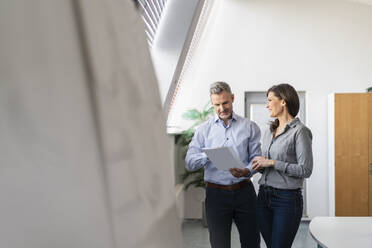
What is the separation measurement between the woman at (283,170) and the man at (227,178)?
0.29 feet

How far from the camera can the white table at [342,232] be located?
170 centimetres

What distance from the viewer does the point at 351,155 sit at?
4973 millimetres

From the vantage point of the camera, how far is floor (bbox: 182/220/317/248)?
4305 millimetres

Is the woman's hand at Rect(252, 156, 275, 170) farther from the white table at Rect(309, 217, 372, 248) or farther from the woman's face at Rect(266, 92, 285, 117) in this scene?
the white table at Rect(309, 217, 372, 248)

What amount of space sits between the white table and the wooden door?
3.04 meters

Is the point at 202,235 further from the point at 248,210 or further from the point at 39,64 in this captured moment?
the point at 39,64

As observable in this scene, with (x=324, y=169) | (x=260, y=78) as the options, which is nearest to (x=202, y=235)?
(x=324, y=169)

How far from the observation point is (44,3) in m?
0.11

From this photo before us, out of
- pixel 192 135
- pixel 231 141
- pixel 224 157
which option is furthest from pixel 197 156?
pixel 192 135

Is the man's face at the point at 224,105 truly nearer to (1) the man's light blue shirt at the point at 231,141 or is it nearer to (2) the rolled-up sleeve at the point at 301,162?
(1) the man's light blue shirt at the point at 231,141

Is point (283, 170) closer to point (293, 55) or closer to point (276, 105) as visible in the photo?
point (276, 105)

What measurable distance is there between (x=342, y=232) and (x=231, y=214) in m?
0.65

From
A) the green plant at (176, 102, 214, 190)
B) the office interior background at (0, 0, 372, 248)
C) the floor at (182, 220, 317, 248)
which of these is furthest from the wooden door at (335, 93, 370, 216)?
the office interior background at (0, 0, 372, 248)

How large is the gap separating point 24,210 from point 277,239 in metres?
2.11
